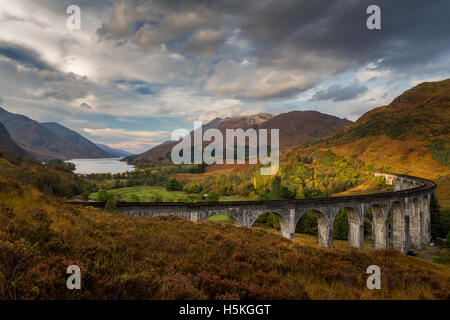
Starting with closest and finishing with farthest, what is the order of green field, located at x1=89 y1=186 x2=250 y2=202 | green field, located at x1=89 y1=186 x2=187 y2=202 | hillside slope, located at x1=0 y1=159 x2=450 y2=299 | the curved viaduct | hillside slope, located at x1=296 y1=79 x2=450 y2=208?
1. hillside slope, located at x1=0 y1=159 x2=450 y2=299
2. the curved viaduct
3. hillside slope, located at x1=296 y1=79 x2=450 y2=208
4. green field, located at x1=89 y1=186 x2=250 y2=202
5. green field, located at x1=89 y1=186 x2=187 y2=202

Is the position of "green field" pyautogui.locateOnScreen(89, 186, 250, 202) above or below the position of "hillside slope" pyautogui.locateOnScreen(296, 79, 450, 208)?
below

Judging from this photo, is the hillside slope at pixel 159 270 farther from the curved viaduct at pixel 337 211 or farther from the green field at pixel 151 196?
the green field at pixel 151 196

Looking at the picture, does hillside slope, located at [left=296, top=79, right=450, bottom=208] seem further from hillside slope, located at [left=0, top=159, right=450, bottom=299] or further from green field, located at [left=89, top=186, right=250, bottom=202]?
green field, located at [left=89, top=186, right=250, bottom=202]

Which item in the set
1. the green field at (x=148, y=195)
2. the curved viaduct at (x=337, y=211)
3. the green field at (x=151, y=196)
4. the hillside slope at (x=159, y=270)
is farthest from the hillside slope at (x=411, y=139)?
the hillside slope at (x=159, y=270)

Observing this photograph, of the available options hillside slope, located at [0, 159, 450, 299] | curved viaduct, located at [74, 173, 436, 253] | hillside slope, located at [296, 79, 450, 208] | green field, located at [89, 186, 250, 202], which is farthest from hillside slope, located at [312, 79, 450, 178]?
hillside slope, located at [0, 159, 450, 299]

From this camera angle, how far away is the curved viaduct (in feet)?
76.6

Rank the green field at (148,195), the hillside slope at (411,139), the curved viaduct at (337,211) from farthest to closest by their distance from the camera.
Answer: the green field at (148,195)
the hillside slope at (411,139)
the curved viaduct at (337,211)

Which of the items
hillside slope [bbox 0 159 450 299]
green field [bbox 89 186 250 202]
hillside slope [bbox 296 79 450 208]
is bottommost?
green field [bbox 89 186 250 202]

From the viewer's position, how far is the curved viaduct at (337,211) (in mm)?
23350

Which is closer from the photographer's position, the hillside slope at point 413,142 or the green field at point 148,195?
the hillside slope at point 413,142

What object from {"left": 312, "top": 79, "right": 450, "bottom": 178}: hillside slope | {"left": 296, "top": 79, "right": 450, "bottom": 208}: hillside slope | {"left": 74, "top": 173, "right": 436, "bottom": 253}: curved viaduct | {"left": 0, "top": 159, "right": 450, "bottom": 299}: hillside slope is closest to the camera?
{"left": 0, "top": 159, "right": 450, "bottom": 299}: hillside slope

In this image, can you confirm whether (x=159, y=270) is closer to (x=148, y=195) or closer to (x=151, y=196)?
(x=151, y=196)

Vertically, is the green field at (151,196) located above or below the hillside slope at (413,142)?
below
